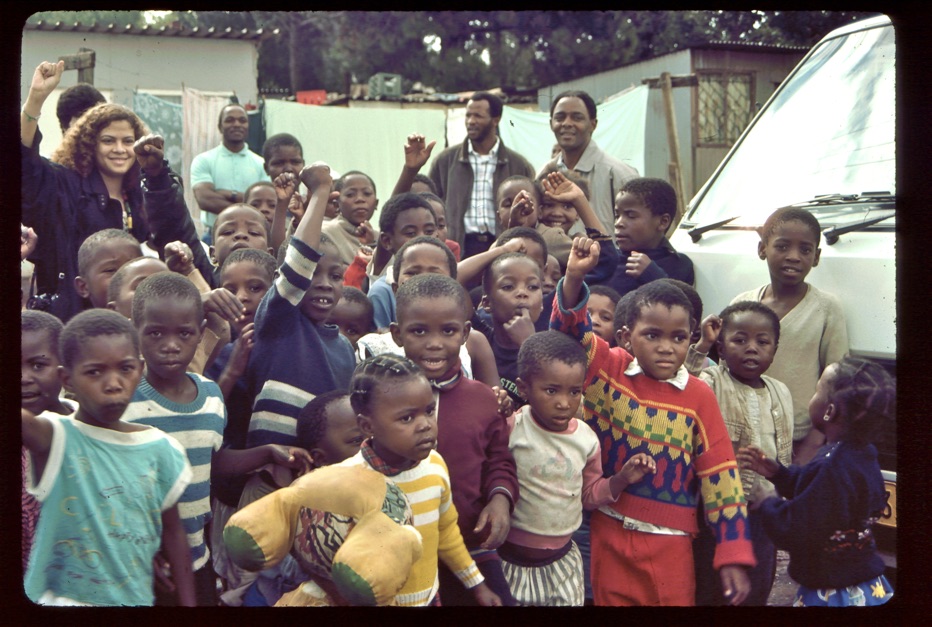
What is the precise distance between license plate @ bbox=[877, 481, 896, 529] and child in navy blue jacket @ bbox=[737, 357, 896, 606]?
0.02 meters

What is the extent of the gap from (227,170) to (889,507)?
15.3ft

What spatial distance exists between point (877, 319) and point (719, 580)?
0.93m

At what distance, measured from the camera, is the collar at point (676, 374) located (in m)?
2.80

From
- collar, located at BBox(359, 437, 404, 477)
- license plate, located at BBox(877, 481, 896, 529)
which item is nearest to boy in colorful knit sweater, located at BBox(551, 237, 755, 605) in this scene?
license plate, located at BBox(877, 481, 896, 529)

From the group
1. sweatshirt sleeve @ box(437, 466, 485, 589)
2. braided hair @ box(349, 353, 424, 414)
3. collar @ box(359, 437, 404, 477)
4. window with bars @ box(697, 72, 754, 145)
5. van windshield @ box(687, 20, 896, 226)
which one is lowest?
sweatshirt sleeve @ box(437, 466, 485, 589)

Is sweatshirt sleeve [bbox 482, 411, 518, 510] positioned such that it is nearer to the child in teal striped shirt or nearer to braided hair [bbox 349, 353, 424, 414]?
braided hair [bbox 349, 353, 424, 414]

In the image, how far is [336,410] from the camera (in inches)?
106

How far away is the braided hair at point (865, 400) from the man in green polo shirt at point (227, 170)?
4108 mm

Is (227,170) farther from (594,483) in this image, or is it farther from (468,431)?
(594,483)

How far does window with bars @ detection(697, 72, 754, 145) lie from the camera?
250 inches

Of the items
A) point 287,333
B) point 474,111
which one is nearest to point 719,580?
point 287,333

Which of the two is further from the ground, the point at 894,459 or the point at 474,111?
the point at 474,111

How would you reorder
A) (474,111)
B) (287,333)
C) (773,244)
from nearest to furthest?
(287,333) < (773,244) < (474,111)

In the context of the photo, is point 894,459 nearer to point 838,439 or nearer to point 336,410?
→ point 838,439
